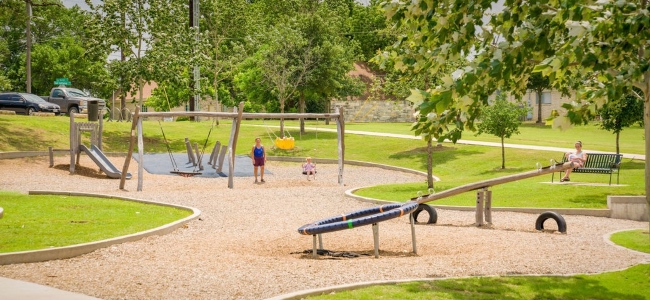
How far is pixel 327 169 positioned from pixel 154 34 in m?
13.9

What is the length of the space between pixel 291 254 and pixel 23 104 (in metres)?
42.6

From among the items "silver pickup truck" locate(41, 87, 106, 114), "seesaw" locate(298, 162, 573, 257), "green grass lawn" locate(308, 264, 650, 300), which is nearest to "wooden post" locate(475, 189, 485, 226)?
"seesaw" locate(298, 162, 573, 257)

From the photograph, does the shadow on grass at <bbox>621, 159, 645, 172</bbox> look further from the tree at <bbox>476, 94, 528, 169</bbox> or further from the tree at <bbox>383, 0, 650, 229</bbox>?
the tree at <bbox>383, 0, 650, 229</bbox>

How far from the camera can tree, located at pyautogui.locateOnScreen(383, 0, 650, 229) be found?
727 cm

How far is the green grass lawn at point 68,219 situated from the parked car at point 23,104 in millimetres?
30459

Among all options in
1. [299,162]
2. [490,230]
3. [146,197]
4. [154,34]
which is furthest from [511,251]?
[154,34]

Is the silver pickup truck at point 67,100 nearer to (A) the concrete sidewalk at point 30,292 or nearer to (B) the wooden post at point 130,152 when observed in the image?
(B) the wooden post at point 130,152

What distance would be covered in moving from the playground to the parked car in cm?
3076

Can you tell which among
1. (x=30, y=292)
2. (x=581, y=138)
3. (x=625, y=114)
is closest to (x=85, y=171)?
(x=625, y=114)

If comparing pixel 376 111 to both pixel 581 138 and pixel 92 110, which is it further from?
pixel 92 110

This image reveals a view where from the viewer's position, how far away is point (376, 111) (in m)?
78.4

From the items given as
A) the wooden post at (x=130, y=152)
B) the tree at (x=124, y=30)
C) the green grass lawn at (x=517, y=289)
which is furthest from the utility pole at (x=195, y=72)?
the green grass lawn at (x=517, y=289)

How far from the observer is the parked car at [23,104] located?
51750mm

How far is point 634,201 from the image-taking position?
65.6 feet
